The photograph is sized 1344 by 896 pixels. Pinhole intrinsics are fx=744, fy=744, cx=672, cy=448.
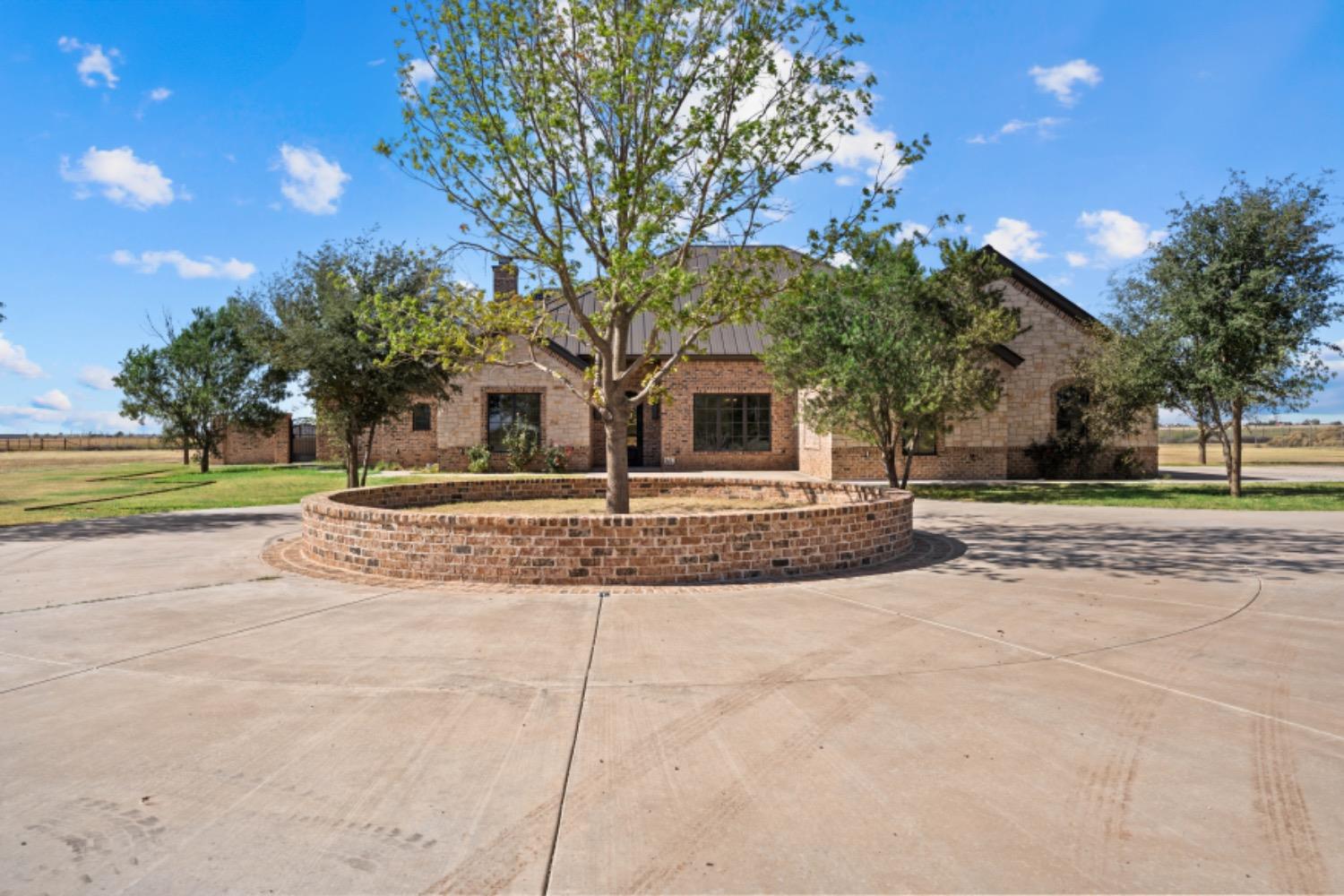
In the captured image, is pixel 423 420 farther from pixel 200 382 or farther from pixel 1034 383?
pixel 1034 383

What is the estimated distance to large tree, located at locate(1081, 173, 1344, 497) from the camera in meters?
17.4

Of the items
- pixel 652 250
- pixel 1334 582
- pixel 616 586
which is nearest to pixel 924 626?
pixel 616 586

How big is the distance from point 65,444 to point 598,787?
72.4m

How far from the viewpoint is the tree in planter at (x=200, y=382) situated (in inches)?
1248

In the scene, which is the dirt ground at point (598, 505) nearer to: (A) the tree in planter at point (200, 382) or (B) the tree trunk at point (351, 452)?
(B) the tree trunk at point (351, 452)

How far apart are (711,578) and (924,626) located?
229cm

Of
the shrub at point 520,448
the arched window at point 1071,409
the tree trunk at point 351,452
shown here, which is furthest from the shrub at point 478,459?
the arched window at point 1071,409

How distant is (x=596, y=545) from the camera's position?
715 centimetres

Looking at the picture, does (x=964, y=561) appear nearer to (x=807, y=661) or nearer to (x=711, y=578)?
(x=711, y=578)

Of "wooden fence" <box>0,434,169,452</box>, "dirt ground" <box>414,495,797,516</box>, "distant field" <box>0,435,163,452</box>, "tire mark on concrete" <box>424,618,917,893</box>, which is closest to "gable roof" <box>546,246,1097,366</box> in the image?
"dirt ground" <box>414,495,797,516</box>

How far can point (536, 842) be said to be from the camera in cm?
266

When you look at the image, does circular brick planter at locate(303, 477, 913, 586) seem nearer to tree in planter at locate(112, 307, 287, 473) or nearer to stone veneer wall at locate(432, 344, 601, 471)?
stone veneer wall at locate(432, 344, 601, 471)

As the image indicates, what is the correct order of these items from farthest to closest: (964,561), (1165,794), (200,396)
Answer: (200,396) → (964,561) → (1165,794)

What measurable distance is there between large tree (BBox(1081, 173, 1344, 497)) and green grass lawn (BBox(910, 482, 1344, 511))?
1.27 metres
